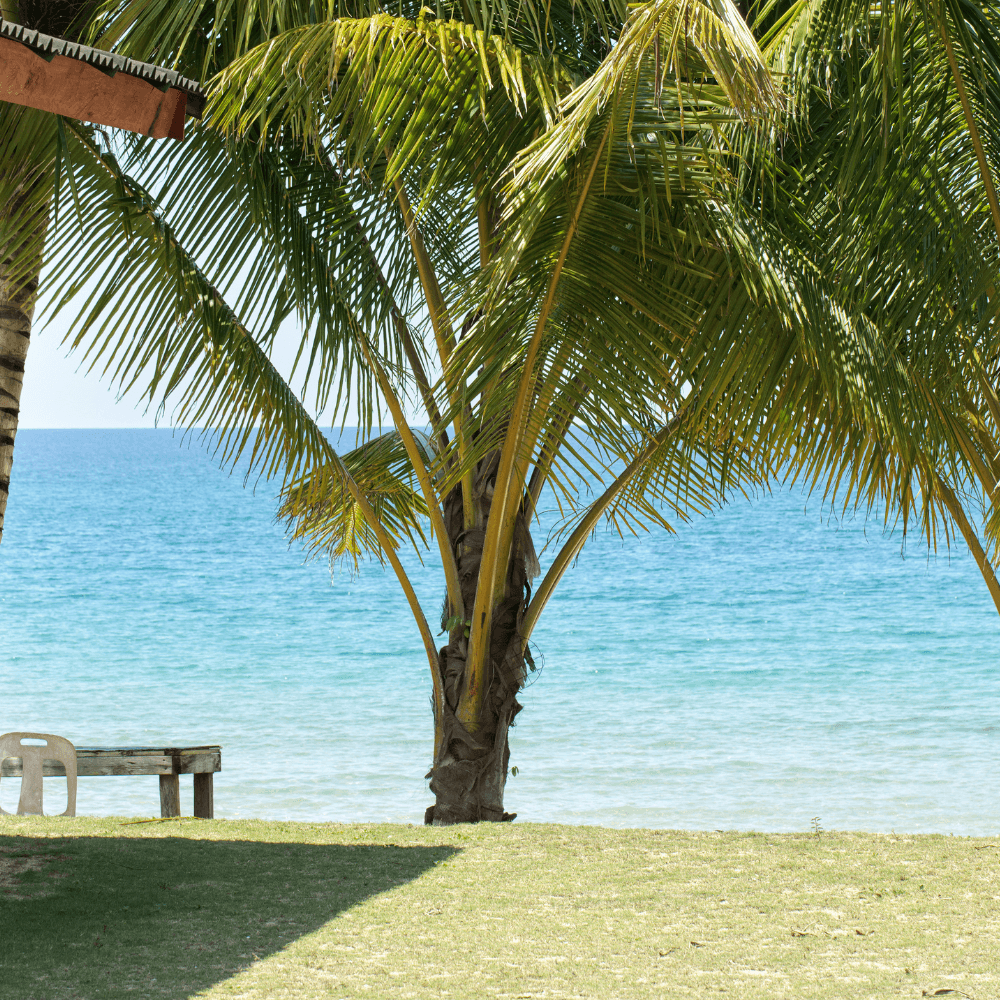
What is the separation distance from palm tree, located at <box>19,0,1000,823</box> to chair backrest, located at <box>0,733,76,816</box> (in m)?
2.09

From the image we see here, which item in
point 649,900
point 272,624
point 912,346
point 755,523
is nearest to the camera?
point 649,900

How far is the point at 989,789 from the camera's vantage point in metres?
11.0

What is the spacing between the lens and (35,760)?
5957 millimetres

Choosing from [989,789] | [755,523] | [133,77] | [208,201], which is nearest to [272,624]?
[989,789]

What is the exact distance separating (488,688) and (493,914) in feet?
6.23

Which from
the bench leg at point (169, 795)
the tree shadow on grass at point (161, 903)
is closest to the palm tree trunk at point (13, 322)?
the tree shadow on grass at point (161, 903)

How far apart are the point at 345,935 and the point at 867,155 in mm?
3308

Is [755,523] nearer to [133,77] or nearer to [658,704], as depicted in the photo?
[658,704]

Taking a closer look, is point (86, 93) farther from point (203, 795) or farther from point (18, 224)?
point (203, 795)

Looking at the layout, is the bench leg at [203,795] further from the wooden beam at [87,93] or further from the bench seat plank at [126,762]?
the wooden beam at [87,93]

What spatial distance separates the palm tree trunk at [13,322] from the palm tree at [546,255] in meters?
0.15

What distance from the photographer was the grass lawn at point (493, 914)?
308 cm

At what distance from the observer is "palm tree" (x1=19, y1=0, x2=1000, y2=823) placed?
3.73 metres

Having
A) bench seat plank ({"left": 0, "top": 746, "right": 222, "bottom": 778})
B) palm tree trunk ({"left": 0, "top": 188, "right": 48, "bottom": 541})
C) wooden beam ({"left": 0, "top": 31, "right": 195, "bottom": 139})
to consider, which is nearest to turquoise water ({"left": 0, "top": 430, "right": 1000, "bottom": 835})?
bench seat plank ({"left": 0, "top": 746, "right": 222, "bottom": 778})
